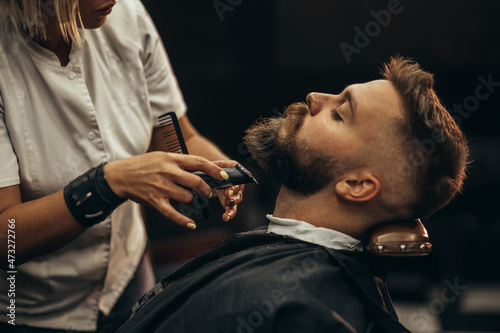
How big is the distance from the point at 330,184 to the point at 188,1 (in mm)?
3710

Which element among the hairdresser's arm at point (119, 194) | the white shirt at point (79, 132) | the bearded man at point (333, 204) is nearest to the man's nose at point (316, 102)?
the bearded man at point (333, 204)

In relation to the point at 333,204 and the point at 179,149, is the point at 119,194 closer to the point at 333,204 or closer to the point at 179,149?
the point at 179,149

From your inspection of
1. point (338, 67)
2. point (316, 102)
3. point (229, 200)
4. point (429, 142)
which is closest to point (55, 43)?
point (229, 200)

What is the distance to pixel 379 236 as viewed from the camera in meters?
1.61

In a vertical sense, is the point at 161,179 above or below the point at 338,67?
above

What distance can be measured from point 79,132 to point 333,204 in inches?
34.6

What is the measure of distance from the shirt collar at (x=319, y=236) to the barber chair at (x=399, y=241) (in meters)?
0.09

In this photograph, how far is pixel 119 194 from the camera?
1.53 meters

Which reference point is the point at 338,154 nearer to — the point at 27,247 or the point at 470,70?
the point at 27,247

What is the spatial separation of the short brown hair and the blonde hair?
103cm

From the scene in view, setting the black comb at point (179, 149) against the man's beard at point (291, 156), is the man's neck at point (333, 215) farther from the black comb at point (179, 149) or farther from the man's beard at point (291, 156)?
the black comb at point (179, 149)

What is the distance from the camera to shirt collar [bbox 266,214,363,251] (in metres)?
1.69

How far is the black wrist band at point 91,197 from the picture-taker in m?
1.53

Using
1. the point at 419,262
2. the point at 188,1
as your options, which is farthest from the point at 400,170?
the point at 188,1
